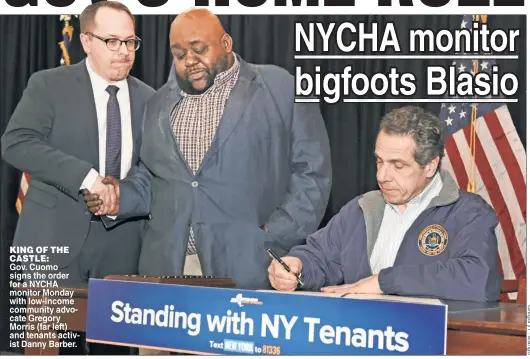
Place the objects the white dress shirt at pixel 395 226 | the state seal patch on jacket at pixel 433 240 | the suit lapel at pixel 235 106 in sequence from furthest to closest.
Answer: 1. the suit lapel at pixel 235 106
2. the white dress shirt at pixel 395 226
3. the state seal patch on jacket at pixel 433 240

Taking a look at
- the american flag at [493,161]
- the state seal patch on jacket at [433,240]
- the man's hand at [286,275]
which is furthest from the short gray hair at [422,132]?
the man's hand at [286,275]

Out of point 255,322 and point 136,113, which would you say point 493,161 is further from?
point 136,113

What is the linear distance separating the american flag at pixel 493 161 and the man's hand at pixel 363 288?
106cm

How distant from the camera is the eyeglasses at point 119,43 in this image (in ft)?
16.0

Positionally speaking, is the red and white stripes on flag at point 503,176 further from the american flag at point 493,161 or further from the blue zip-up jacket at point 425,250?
the blue zip-up jacket at point 425,250

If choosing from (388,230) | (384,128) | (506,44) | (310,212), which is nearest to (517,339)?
(388,230)

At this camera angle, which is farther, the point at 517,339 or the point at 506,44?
the point at 506,44

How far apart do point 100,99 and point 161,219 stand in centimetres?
71

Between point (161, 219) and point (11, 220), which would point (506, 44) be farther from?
point (11, 220)

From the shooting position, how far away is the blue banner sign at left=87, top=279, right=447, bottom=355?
3.32m

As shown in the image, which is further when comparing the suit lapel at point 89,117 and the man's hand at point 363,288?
the suit lapel at point 89,117

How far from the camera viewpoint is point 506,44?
15.4 feet

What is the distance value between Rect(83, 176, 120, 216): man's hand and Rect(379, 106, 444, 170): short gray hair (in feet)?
4.90

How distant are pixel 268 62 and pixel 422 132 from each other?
1.02 metres
